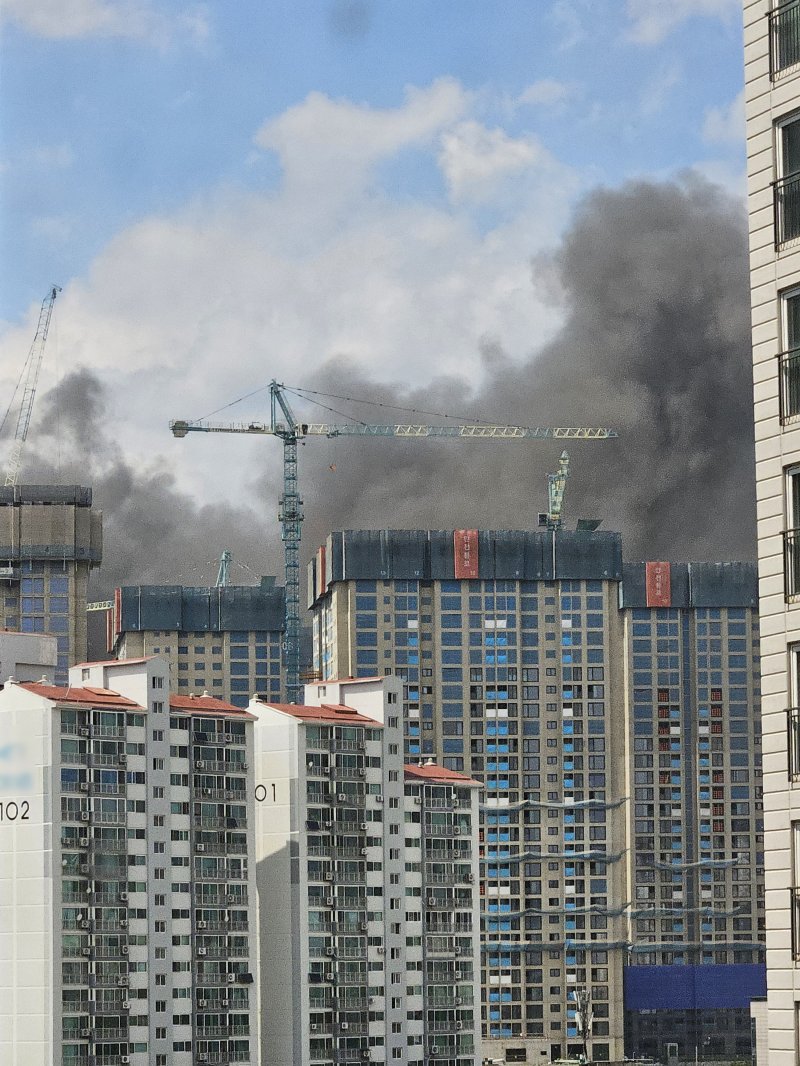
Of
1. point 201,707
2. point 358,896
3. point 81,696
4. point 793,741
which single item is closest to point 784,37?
point 793,741

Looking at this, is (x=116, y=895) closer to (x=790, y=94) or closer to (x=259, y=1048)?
(x=259, y=1048)

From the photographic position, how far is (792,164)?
25281mm

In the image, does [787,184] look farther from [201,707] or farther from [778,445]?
[201,707]

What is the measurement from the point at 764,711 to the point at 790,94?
716cm

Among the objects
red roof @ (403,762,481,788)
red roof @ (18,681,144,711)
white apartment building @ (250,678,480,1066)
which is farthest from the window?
red roof @ (403,762,481,788)

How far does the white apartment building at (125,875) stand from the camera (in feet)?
372

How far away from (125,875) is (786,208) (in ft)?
321

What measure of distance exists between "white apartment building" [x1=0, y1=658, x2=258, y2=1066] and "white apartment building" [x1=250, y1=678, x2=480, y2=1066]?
14.1ft

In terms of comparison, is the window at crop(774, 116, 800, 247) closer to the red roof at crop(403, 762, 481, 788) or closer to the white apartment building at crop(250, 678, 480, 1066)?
the white apartment building at crop(250, 678, 480, 1066)

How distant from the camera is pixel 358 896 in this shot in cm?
13025

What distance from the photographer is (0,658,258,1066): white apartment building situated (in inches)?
4464

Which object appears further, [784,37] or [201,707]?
[201,707]

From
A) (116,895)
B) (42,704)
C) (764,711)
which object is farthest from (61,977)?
(764,711)

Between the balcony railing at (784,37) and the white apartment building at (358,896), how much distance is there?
344ft
